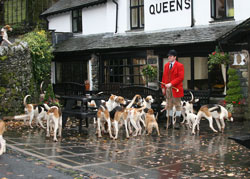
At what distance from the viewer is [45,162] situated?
705 centimetres

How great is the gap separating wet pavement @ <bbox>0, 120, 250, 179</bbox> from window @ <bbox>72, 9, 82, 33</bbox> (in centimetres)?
1260

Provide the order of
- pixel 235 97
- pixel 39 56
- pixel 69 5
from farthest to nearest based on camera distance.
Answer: pixel 69 5 → pixel 39 56 → pixel 235 97

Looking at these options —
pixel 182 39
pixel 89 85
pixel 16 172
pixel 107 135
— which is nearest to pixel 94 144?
pixel 107 135

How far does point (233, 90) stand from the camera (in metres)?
13.0

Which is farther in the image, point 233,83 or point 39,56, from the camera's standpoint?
point 39,56

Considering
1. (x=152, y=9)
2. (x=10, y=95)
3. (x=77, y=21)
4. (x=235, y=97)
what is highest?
(x=77, y=21)

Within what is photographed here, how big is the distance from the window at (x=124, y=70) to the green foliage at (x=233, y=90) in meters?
5.24

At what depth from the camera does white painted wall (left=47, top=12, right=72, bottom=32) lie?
907 inches

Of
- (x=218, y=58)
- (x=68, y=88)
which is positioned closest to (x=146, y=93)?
(x=218, y=58)

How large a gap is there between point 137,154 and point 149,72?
29.1ft

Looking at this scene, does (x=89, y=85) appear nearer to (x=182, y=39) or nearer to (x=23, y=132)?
(x=182, y=39)

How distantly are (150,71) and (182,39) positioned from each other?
7.67 ft

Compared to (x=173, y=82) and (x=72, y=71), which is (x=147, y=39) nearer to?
(x=173, y=82)

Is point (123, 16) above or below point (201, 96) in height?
above
